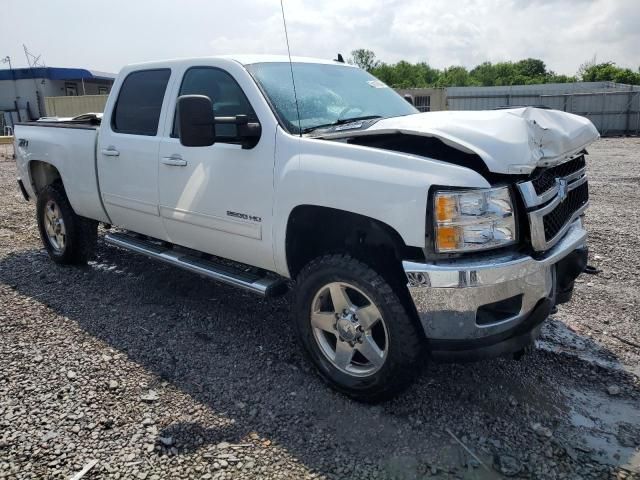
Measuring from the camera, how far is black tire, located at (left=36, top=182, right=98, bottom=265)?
5496 mm

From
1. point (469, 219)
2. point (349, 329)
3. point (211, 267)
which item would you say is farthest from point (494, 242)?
point (211, 267)

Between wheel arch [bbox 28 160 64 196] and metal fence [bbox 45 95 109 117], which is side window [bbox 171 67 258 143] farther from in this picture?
metal fence [bbox 45 95 109 117]

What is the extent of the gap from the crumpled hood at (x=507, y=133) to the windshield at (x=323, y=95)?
598mm

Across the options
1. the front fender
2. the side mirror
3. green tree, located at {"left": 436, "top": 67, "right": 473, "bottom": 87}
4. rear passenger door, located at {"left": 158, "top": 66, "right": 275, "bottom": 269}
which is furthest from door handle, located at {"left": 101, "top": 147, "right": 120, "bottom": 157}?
green tree, located at {"left": 436, "top": 67, "right": 473, "bottom": 87}

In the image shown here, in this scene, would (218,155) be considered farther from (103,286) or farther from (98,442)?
(103,286)

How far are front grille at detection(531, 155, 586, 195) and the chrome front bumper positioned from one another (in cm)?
39

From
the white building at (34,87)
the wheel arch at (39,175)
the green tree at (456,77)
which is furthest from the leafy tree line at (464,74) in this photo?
the wheel arch at (39,175)

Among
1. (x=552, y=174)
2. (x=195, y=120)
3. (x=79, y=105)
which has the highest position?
(x=79, y=105)

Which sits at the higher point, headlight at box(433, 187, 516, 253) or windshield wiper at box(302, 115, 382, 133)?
windshield wiper at box(302, 115, 382, 133)

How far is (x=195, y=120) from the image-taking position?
321 centimetres

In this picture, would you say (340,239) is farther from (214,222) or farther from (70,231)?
(70,231)

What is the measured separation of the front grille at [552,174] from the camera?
2928mm

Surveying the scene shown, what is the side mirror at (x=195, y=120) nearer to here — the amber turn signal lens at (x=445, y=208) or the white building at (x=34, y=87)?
the amber turn signal lens at (x=445, y=208)

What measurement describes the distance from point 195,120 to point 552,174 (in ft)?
6.81
